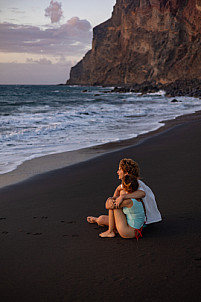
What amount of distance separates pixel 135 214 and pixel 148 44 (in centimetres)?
8928

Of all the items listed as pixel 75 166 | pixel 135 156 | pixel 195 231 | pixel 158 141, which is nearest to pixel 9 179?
pixel 75 166

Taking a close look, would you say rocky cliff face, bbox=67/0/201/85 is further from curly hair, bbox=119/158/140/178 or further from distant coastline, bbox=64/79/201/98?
curly hair, bbox=119/158/140/178

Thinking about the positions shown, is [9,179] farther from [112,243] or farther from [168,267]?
[168,267]

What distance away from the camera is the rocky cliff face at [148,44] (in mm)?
70825

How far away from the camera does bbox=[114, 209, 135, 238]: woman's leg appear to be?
3332 millimetres

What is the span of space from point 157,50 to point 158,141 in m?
74.8

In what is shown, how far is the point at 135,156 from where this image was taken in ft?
25.6

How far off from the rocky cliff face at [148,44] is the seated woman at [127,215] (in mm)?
68649

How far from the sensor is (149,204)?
3.48 metres

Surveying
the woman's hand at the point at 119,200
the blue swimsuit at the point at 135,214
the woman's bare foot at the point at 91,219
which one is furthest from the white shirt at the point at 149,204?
the woman's bare foot at the point at 91,219

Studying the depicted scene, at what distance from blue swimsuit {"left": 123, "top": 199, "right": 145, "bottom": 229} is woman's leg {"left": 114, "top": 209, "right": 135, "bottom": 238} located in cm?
4

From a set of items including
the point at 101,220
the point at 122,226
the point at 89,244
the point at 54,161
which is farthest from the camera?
the point at 54,161

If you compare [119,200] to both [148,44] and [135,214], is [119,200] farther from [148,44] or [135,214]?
[148,44]

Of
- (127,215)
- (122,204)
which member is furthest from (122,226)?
(122,204)
